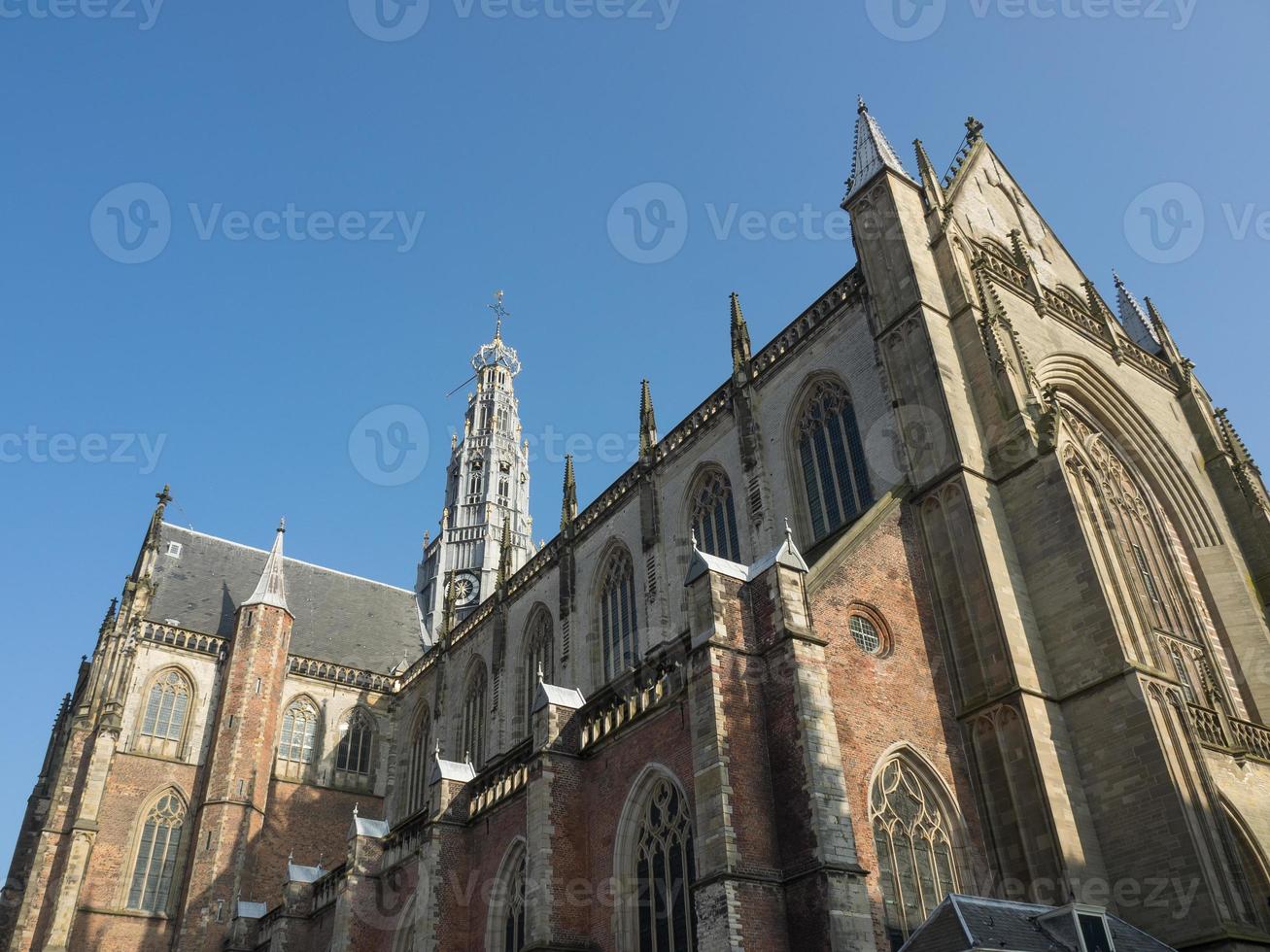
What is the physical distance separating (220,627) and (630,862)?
26.3 metres

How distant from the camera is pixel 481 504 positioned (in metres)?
52.0

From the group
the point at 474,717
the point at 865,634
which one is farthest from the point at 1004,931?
the point at 474,717

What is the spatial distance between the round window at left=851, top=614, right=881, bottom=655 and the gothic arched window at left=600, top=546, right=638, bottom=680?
392 inches

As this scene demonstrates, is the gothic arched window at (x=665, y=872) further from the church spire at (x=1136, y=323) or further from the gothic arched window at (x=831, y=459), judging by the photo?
the church spire at (x=1136, y=323)

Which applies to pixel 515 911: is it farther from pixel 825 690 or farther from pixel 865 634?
pixel 865 634

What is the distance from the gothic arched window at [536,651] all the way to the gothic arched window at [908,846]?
53.0 feet

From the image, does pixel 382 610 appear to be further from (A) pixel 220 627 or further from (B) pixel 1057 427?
(B) pixel 1057 427

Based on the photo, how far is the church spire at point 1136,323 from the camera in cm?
2752

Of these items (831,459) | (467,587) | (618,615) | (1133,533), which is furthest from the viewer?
(467,587)

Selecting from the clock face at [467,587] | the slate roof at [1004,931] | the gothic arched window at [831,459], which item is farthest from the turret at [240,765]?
the slate roof at [1004,931]

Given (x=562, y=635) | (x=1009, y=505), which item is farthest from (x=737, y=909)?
(x=562, y=635)

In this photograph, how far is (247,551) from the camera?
142ft

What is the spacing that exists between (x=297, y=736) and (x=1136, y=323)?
3063 centimetres

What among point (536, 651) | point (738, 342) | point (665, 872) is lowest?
point (665, 872)
